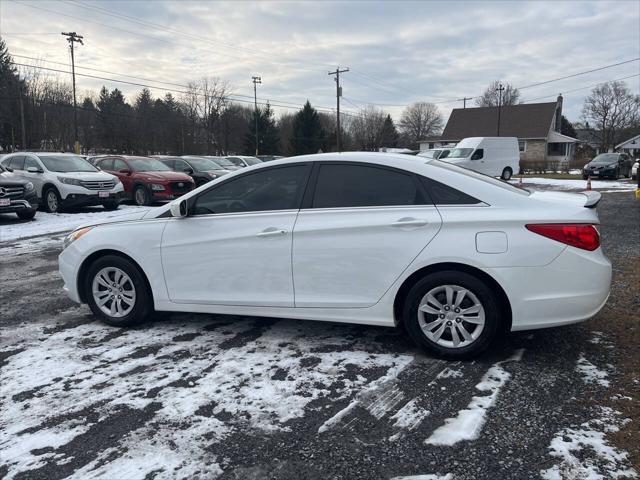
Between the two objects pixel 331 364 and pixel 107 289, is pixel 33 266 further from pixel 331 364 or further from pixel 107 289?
pixel 331 364

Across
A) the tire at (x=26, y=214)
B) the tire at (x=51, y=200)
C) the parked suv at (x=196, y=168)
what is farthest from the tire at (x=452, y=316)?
the parked suv at (x=196, y=168)

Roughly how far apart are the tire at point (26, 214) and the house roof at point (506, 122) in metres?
56.0

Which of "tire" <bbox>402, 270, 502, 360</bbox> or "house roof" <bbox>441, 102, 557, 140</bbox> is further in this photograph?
"house roof" <bbox>441, 102, 557, 140</bbox>

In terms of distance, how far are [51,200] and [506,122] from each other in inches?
2273

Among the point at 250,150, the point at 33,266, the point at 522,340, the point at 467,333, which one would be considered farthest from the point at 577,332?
the point at 250,150

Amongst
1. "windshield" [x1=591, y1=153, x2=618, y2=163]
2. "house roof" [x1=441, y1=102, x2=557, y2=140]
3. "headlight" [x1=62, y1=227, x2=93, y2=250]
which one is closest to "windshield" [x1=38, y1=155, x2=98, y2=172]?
"headlight" [x1=62, y1=227, x2=93, y2=250]

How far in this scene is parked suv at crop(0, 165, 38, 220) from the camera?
481 inches

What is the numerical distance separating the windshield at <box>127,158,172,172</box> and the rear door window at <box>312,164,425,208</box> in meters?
14.3

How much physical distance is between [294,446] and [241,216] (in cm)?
212

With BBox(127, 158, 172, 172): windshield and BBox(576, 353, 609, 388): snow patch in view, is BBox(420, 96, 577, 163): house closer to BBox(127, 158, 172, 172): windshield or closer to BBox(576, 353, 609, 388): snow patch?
BBox(127, 158, 172, 172): windshield

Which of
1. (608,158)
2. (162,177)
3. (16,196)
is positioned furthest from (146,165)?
(608,158)

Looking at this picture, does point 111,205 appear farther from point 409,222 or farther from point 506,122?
point 506,122

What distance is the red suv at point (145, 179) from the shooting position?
636 inches

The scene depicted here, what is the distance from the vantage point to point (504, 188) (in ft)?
13.0
